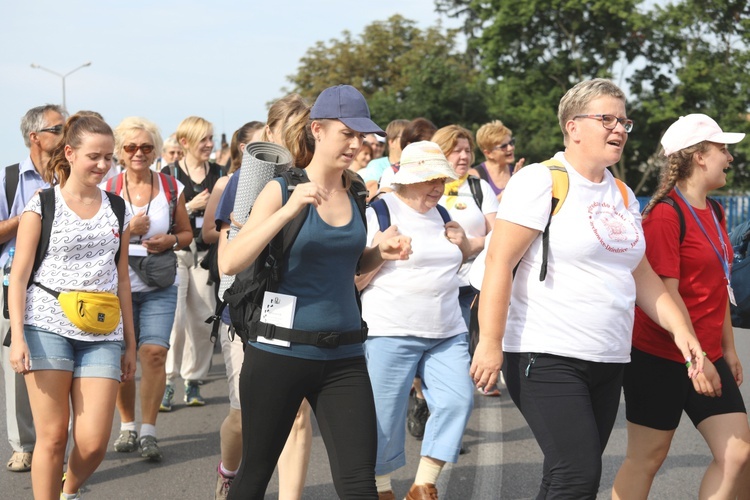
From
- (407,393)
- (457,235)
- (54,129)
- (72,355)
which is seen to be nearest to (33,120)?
(54,129)

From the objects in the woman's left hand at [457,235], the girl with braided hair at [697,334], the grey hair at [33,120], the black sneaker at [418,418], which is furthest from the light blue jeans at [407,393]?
the grey hair at [33,120]

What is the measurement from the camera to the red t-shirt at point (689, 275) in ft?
14.3

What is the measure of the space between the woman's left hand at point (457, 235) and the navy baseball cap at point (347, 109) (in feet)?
5.07

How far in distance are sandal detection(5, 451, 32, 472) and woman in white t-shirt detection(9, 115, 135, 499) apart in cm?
127

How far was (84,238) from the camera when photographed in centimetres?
483

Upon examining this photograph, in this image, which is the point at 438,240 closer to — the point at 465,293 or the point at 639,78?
the point at 465,293

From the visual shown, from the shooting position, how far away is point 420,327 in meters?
5.22

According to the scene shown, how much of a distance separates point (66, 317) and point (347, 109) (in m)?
1.75

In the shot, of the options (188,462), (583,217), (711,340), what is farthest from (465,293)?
(583,217)

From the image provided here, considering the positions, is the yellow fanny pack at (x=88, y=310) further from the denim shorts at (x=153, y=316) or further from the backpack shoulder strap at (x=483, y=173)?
the backpack shoulder strap at (x=483, y=173)

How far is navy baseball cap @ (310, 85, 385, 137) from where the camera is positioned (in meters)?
3.90

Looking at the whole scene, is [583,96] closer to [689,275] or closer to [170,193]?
[689,275]

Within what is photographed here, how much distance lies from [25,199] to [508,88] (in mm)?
41464

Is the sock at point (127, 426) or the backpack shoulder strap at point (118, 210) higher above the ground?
the backpack shoulder strap at point (118, 210)
